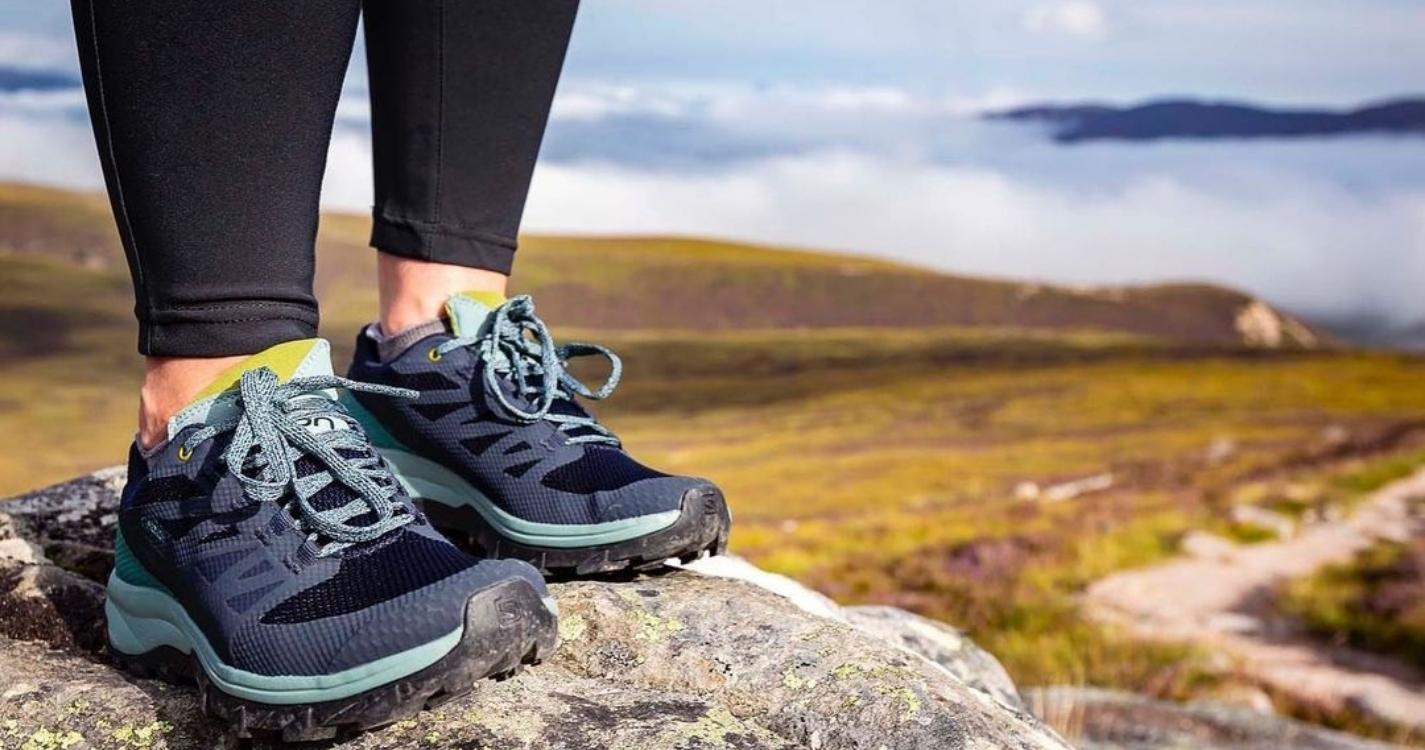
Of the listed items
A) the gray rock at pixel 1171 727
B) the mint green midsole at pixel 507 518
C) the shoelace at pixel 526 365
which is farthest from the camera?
the gray rock at pixel 1171 727

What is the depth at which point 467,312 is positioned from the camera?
72.7 inches

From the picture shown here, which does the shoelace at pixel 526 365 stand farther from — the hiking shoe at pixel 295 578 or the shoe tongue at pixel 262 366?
the shoe tongue at pixel 262 366

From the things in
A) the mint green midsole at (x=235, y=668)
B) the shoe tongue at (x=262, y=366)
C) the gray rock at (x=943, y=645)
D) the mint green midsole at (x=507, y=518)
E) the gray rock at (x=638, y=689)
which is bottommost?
the gray rock at (x=943, y=645)

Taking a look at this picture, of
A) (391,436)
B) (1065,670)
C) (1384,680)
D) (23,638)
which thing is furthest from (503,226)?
(1384,680)

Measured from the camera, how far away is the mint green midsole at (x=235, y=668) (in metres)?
1.32

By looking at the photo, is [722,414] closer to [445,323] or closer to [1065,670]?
[1065,670]

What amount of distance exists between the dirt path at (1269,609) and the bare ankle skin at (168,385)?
16.7 feet

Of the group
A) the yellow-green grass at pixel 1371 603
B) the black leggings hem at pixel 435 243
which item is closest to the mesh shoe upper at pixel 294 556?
the black leggings hem at pixel 435 243

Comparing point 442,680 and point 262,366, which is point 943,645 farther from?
point 262,366

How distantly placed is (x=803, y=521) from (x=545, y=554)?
30.8 feet

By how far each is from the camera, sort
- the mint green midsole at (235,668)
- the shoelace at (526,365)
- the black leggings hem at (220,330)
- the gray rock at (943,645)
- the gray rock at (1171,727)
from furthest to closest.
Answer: the gray rock at (1171,727) < the gray rock at (943,645) < the shoelace at (526,365) < the black leggings hem at (220,330) < the mint green midsole at (235,668)

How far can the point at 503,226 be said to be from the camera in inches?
73.3

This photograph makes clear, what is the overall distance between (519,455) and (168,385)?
476 mm

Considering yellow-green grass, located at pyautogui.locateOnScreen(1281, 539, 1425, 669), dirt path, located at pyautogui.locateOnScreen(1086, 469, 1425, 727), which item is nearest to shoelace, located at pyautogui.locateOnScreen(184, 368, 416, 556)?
dirt path, located at pyautogui.locateOnScreen(1086, 469, 1425, 727)
